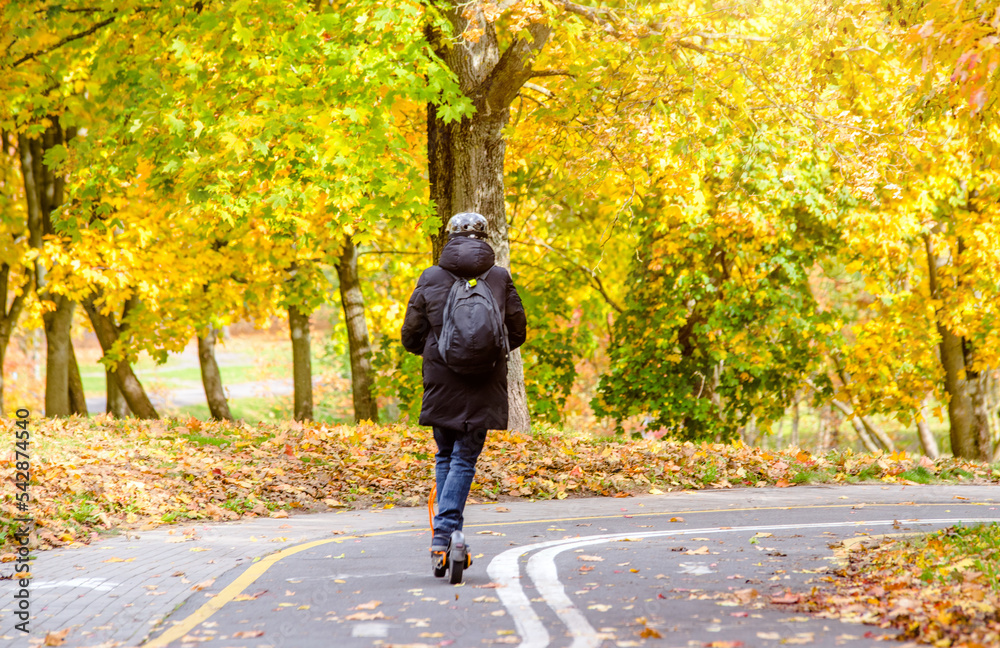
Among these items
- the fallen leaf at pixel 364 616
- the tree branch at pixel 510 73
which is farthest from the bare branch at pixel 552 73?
the fallen leaf at pixel 364 616

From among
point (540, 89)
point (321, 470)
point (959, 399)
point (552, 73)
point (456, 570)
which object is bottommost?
point (456, 570)

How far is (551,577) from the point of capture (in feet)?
18.8

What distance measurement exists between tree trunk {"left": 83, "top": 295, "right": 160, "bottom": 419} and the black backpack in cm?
1590

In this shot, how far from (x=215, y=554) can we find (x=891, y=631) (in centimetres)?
459

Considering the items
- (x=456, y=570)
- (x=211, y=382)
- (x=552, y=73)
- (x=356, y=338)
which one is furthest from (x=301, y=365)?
(x=456, y=570)

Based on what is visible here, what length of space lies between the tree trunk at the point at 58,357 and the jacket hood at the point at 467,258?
542 inches

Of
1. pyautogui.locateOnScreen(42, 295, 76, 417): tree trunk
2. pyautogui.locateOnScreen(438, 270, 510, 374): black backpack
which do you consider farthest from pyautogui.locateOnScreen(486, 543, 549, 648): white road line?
pyautogui.locateOnScreen(42, 295, 76, 417): tree trunk

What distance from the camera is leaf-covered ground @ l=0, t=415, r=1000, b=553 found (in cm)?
855

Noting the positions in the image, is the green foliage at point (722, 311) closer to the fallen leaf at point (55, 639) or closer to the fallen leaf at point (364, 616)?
the fallen leaf at point (364, 616)

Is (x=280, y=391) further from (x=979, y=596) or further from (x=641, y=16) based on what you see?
(x=979, y=596)

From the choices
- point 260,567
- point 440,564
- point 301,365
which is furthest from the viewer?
point 301,365

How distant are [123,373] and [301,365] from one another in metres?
3.90

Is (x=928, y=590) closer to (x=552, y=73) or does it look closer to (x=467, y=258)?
(x=467, y=258)

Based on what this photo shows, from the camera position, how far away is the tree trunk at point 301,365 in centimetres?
1920
